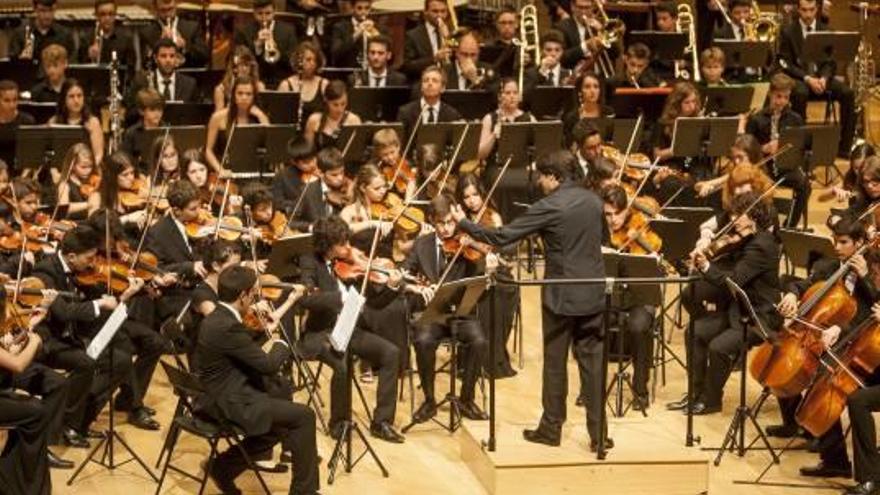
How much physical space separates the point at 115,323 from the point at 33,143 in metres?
3.32

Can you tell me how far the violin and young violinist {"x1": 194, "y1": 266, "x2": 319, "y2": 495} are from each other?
6.67 feet

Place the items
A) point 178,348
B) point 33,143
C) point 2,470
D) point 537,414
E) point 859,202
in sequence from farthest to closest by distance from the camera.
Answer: point 33,143
point 859,202
point 537,414
point 178,348
point 2,470

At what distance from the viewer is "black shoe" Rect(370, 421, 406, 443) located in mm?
9602

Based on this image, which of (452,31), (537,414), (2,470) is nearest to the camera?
(2,470)

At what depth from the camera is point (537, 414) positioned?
9867 millimetres

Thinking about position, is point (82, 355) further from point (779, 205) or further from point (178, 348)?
point (779, 205)

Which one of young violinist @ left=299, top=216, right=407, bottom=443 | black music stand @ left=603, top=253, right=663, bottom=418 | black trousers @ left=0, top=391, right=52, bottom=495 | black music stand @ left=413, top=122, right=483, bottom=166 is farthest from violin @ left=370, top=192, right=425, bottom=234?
black trousers @ left=0, top=391, right=52, bottom=495

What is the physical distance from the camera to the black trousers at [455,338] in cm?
974

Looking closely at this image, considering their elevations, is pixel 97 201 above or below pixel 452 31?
below

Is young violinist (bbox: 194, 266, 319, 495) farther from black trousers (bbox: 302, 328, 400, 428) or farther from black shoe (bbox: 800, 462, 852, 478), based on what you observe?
black shoe (bbox: 800, 462, 852, 478)

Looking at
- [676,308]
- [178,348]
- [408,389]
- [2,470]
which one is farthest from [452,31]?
[2,470]

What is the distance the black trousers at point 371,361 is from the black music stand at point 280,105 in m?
3.22

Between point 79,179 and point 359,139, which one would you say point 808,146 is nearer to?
point 359,139

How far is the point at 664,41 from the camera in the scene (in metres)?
14.1
